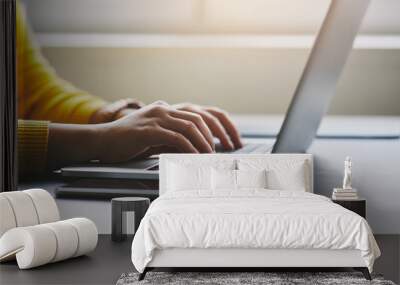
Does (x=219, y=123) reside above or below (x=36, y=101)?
below

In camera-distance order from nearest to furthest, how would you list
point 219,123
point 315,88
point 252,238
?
point 252,238, point 315,88, point 219,123

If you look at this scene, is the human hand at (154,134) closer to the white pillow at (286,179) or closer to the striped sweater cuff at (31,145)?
the striped sweater cuff at (31,145)

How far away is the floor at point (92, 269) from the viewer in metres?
5.06

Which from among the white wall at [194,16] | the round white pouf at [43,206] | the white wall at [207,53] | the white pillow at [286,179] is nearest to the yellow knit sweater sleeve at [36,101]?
the white wall at [207,53]

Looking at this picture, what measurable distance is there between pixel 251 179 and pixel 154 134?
1.40 metres

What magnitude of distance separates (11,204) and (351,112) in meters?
3.68

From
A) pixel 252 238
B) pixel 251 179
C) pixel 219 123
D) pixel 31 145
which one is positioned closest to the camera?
pixel 252 238

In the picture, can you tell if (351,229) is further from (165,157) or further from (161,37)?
(161,37)

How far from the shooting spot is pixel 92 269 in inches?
215

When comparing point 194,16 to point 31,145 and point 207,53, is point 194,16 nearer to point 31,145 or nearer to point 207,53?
point 207,53

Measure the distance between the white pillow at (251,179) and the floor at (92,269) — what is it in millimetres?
1258

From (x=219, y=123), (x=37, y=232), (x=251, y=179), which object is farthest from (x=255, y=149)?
(x=37, y=232)

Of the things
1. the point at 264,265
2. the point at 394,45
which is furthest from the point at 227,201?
the point at 394,45

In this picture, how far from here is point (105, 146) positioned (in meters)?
7.42
